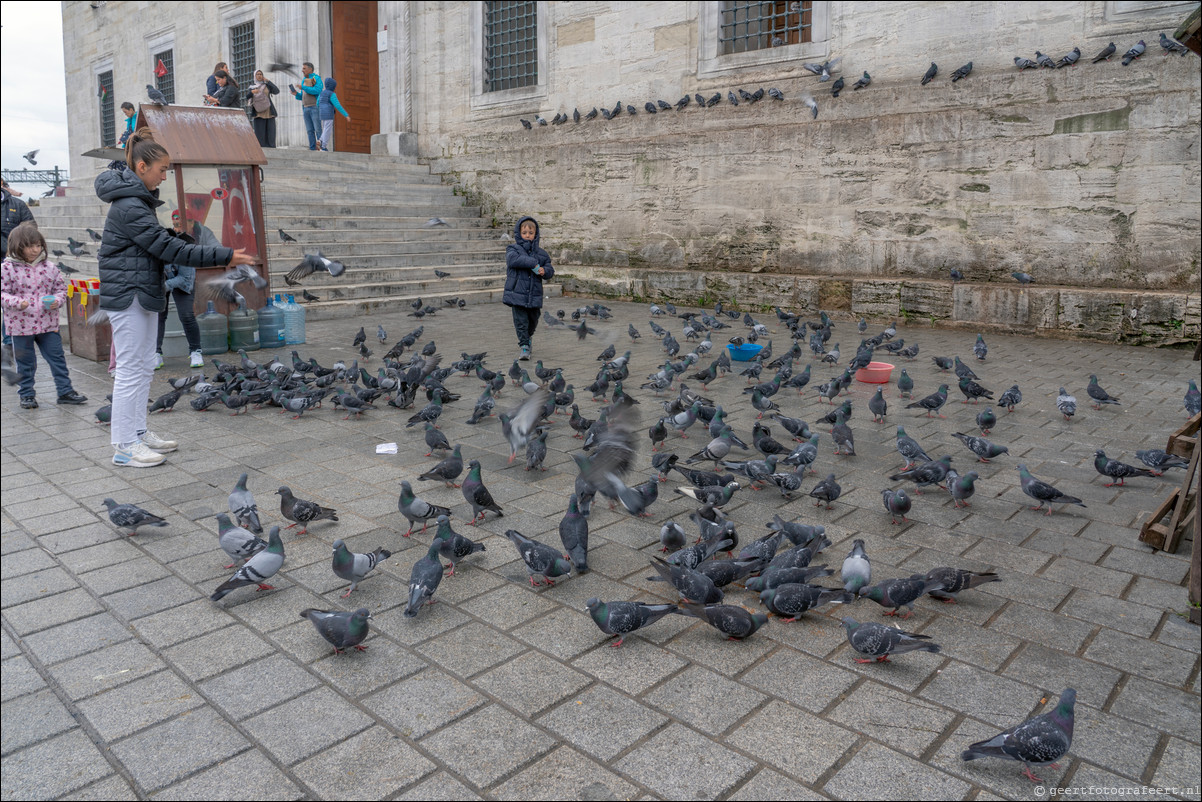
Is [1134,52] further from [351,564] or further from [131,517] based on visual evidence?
[131,517]

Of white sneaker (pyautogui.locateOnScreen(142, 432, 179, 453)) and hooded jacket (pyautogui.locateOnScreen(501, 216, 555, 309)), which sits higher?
hooded jacket (pyautogui.locateOnScreen(501, 216, 555, 309))

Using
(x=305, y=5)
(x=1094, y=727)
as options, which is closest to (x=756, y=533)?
(x=1094, y=727)

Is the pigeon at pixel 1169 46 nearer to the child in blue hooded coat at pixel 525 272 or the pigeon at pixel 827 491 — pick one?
the child in blue hooded coat at pixel 525 272

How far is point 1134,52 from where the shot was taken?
10688 mm

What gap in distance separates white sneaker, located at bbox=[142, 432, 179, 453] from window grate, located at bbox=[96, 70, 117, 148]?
101 ft

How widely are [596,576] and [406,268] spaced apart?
13180mm

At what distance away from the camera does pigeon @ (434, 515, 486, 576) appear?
4273 millimetres

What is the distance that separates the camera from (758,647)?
359 centimetres

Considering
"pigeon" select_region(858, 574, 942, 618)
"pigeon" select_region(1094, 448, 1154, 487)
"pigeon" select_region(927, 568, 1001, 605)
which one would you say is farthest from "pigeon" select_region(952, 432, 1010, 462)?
"pigeon" select_region(858, 574, 942, 618)

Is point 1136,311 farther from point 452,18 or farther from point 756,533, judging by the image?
point 452,18

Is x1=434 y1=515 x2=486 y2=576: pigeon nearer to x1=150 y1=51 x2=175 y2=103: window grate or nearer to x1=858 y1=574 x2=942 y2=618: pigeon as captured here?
x1=858 y1=574 x2=942 y2=618: pigeon

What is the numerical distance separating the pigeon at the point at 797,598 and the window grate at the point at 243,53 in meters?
26.1

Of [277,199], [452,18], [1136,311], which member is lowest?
[1136,311]

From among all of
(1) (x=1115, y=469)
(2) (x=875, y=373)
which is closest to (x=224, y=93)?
(2) (x=875, y=373)
